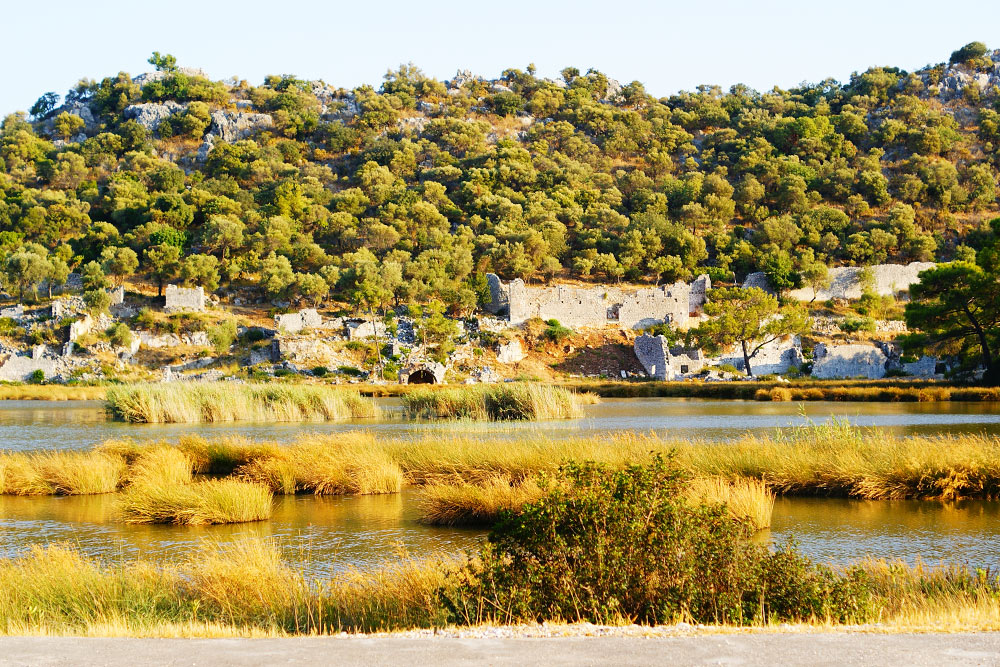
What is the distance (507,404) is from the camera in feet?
89.7

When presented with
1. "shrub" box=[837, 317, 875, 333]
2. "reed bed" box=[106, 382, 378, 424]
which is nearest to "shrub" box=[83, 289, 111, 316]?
"reed bed" box=[106, 382, 378, 424]

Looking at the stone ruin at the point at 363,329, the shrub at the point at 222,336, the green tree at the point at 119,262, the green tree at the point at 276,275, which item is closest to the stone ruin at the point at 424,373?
the stone ruin at the point at 363,329

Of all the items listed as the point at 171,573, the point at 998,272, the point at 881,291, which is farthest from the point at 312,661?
the point at 881,291

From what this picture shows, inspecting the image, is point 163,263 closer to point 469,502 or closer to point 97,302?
point 97,302

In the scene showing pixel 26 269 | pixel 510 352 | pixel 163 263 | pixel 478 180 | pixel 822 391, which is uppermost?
pixel 478 180

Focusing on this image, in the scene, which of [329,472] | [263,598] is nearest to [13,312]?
[329,472]

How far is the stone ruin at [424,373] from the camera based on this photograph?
54906 mm

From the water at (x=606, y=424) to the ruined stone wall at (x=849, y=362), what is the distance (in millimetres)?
22213

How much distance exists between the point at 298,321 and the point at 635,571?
184ft

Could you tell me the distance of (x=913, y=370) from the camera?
55281 millimetres

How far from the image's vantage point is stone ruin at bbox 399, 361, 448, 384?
54.9 meters

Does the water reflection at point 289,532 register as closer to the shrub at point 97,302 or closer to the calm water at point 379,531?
the calm water at point 379,531

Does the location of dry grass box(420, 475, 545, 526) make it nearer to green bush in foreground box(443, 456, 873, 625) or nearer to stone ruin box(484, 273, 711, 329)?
green bush in foreground box(443, 456, 873, 625)

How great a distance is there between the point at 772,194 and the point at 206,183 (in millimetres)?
64416
